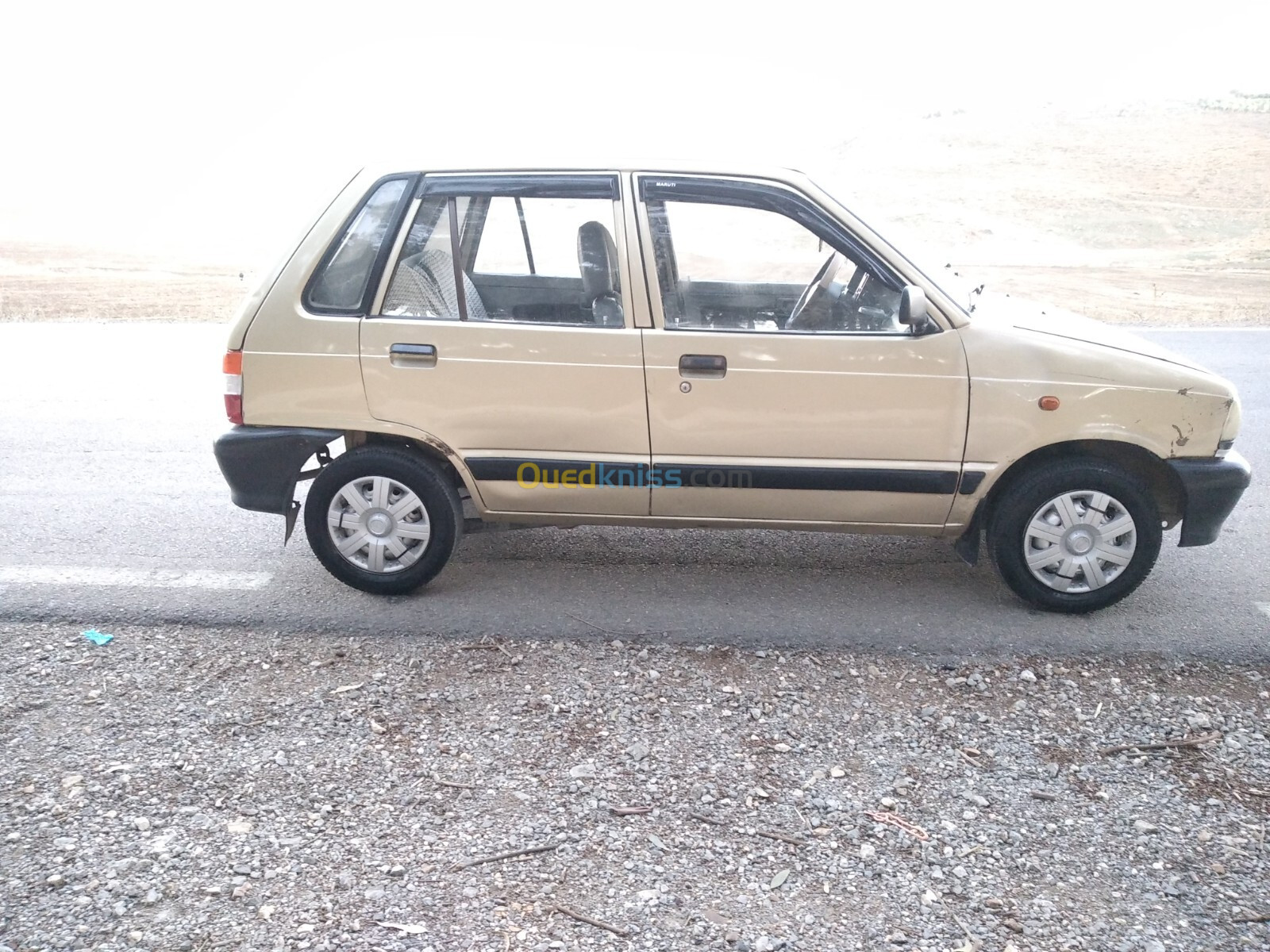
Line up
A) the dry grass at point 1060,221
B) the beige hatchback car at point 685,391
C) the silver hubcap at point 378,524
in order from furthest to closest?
the dry grass at point 1060,221
the silver hubcap at point 378,524
the beige hatchback car at point 685,391

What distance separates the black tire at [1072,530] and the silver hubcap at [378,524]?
239 centimetres

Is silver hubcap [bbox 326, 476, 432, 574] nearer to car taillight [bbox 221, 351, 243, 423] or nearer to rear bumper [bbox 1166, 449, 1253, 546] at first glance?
car taillight [bbox 221, 351, 243, 423]

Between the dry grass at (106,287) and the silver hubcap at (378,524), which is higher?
the dry grass at (106,287)

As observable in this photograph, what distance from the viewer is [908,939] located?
106 inches

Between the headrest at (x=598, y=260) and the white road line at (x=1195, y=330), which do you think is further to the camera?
the white road line at (x=1195, y=330)

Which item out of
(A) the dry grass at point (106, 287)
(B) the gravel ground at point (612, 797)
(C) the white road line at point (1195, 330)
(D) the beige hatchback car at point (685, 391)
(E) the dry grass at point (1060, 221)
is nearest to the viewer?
(B) the gravel ground at point (612, 797)

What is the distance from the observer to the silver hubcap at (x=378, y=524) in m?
4.55

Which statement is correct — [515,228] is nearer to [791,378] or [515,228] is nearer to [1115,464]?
[791,378]

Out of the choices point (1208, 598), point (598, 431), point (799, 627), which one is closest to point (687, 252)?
point (598, 431)

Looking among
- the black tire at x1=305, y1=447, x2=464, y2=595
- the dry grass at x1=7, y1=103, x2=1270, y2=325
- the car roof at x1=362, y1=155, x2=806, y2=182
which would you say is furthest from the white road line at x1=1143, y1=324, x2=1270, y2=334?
the black tire at x1=305, y1=447, x2=464, y2=595

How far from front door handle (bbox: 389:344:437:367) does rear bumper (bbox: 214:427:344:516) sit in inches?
17.1

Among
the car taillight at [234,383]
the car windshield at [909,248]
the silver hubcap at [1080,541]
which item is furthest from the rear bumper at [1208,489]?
the car taillight at [234,383]

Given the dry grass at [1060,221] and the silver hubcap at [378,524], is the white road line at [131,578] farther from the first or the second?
the dry grass at [1060,221]

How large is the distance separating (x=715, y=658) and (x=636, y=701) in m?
0.45
